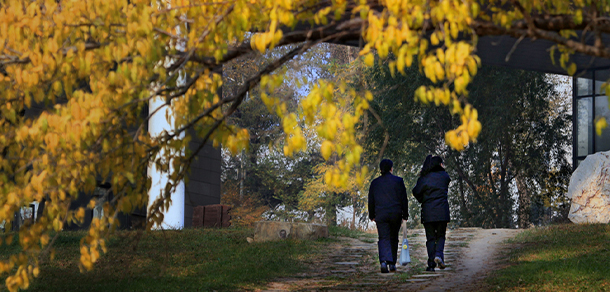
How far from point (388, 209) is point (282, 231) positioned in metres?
6.54

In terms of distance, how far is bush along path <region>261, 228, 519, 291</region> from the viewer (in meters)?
9.25

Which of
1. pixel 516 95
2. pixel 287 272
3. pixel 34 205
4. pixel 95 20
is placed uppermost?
pixel 516 95

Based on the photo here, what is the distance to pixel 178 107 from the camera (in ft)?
18.2

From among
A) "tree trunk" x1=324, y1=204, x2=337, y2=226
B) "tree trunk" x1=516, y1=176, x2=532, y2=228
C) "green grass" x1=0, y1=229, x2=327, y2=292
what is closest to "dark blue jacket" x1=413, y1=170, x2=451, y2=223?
"green grass" x1=0, y1=229, x2=327, y2=292

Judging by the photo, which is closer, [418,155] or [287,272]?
[287,272]

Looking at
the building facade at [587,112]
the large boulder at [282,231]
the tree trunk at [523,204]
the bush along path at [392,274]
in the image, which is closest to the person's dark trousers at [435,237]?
the bush along path at [392,274]

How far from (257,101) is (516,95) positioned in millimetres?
14865

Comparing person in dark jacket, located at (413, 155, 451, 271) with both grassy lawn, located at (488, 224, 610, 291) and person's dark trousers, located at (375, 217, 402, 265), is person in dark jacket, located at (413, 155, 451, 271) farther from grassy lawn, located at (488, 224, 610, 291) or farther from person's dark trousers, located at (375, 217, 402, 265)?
grassy lawn, located at (488, 224, 610, 291)

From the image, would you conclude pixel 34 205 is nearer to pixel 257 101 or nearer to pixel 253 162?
pixel 257 101

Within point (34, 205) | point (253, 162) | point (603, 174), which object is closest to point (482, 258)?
point (603, 174)

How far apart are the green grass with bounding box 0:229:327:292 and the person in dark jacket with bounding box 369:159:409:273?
1982 millimetres

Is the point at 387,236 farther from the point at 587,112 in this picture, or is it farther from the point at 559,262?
the point at 587,112

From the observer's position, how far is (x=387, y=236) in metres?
9.77

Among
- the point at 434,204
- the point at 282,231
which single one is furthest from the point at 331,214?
the point at 434,204
